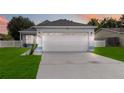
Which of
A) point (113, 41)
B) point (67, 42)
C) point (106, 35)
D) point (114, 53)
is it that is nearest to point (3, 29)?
point (106, 35)

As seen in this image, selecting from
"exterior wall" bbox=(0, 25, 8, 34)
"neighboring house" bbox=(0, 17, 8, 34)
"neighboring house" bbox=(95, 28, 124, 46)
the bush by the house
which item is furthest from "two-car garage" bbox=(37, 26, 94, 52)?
"exterior wall" bbox=(0, 25, 8, 34)

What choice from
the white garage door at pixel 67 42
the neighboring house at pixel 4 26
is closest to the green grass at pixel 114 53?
the white garage door at pixel 67 42

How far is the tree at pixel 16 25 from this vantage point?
153 feet

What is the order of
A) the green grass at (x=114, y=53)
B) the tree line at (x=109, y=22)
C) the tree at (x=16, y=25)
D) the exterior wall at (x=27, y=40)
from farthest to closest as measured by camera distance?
the tree line at (x=109, y=22), the tree at (x=16, y=25), the exterior wall at (x=27, y=40), the green grass at (x=114, y=53)

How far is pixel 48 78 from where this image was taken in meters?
10.2

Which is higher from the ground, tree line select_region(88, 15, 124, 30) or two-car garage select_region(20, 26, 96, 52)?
tree line select_region(88, 15, 124, 30)

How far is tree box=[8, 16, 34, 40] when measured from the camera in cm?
4656

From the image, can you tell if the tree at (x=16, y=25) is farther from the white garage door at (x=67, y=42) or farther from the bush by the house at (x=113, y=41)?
the white garage door at (x=67, y=42)

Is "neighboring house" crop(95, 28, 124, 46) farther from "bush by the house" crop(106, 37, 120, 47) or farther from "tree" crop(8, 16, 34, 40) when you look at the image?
"tree" crop(8, 16, 34, 40)

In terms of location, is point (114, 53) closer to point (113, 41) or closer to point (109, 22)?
point (113, 41)

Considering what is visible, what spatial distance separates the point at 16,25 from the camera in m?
47.1
